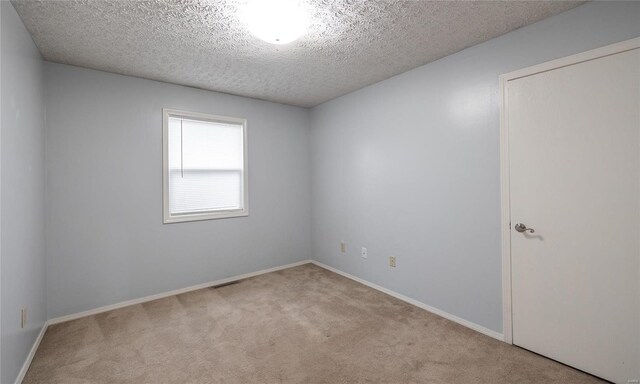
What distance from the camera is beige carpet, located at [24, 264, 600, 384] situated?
1.99m

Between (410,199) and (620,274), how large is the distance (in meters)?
1.65

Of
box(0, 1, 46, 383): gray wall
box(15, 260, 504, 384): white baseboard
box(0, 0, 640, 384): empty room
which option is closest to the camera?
box(0, 1, 46, 383): gray wall

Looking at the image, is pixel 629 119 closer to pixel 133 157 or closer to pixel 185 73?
pixel 185 73

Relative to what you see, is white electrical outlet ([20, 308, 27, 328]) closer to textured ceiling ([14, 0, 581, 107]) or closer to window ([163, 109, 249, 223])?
window ([163, 109, 249, 223])

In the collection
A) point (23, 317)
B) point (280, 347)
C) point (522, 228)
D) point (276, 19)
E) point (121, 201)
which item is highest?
point (276, 19)

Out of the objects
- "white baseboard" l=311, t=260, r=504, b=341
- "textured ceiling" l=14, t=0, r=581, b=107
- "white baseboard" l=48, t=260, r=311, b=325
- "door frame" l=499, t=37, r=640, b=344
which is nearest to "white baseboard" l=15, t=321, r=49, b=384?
"white baseboard" l=48, t=260, r=311, b=325

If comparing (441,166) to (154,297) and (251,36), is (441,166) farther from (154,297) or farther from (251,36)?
(154,297)

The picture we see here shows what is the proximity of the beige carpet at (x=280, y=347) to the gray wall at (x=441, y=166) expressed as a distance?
1.38 feet

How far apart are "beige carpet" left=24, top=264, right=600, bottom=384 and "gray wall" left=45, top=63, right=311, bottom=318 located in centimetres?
40

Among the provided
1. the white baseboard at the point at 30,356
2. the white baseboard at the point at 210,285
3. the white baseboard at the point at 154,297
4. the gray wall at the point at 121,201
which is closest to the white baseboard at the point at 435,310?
the white baseboard at the point at 210,285

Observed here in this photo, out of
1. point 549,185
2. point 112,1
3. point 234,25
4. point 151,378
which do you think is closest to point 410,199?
point 549,185

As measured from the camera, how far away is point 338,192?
13.5 ft

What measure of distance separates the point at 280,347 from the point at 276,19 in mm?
2478

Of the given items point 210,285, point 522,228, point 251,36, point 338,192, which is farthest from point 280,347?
point 251,36
